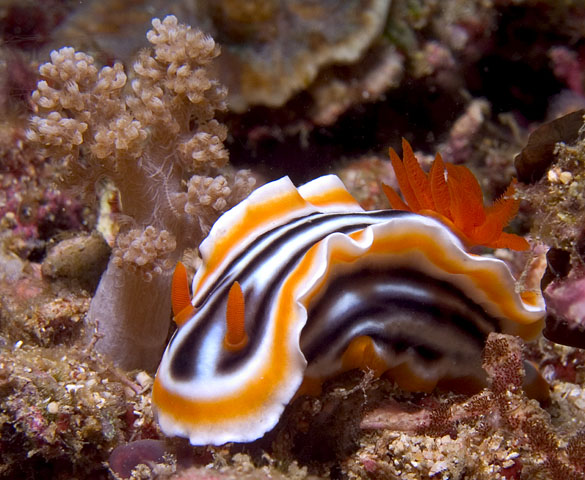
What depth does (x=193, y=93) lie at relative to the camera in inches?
115

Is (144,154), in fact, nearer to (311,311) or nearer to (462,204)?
(311,311)

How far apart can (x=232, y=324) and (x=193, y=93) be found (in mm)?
1397

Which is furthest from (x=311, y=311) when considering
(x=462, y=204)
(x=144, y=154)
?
(x=144, y=154)

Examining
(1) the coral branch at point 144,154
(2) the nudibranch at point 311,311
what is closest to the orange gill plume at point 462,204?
(2) the nudibranch at point 311,311

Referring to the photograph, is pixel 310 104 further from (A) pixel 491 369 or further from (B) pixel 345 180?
(A) pixel 491 369

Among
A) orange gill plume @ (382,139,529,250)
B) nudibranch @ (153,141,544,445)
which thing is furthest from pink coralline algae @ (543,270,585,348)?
orange gill plume @ (382,139,529,250)

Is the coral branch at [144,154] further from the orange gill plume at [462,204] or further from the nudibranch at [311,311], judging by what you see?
the orange gill plume at [462,204]

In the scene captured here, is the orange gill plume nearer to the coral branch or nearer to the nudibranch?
the nudibranch

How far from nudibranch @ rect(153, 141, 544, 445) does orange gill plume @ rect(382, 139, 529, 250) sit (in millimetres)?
49

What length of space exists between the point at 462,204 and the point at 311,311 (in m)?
0.96

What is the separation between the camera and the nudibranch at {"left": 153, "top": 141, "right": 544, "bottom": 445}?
231 centimetres

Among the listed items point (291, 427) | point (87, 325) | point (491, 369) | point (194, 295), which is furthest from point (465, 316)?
point (87, 325)

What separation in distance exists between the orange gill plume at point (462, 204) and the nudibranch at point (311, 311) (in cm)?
5

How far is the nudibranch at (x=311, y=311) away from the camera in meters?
2.31
